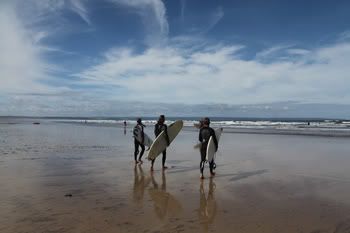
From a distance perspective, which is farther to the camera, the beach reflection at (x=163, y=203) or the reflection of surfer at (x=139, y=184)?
the reflection of surfer at (x=139, y=184)

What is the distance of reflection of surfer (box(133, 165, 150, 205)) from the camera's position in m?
7.54

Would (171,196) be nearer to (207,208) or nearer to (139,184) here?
(207,208)

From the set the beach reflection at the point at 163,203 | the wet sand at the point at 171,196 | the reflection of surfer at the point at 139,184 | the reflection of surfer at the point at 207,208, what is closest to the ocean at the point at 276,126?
the wet sand at the point at 171,196

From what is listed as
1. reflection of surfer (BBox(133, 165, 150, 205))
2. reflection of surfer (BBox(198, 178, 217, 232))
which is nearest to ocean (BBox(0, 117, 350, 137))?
reflection of surfer (BBox(133, 165, 150, 205))

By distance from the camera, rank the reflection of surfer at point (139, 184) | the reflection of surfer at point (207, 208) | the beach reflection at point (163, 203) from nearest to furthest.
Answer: the reflection of surfer at point (207, 208) < the beach reflection at point (163, 203) < the reflection of surfer at point (139, 184)

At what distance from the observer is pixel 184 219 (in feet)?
19.9

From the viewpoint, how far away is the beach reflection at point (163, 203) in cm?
641

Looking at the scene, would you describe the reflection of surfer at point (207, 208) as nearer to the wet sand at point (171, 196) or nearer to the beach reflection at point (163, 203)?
the wet sand at point (171, 196)

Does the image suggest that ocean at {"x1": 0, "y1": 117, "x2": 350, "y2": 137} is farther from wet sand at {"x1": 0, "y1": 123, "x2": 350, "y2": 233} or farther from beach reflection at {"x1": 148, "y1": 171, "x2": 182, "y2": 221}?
beach reflection at {"x1": 148, "y1": 171, "x2": 182, "y2": 221}

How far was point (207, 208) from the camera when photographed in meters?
6.79

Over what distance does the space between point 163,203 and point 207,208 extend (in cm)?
95

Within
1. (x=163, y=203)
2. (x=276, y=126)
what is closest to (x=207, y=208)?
(x=163, y=203)

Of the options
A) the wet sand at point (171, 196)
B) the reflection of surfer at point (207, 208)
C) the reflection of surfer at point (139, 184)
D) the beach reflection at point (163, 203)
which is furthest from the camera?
the reflection of surfer at point (139, 184)

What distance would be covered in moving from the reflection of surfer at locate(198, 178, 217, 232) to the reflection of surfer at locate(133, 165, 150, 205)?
4.26ft
